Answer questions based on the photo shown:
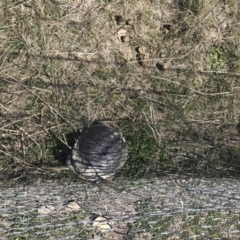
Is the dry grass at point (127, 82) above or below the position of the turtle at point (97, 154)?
above

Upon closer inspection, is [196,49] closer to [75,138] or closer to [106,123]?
[106,123]

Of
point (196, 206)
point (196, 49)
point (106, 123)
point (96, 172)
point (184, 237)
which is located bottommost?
point (184, 237)

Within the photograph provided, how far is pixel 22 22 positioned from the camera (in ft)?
16.2

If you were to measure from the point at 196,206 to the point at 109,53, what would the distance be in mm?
1731

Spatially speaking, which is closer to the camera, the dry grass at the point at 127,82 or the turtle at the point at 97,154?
the turtle at the point at 97,154

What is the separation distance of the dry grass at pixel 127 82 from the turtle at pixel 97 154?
212 mm

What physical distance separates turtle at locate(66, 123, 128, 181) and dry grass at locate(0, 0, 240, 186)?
212 millimetres

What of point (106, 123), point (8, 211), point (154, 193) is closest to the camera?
point (8, 211)

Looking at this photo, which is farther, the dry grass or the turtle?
the dry grass

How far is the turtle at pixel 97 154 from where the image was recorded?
15.3 feet

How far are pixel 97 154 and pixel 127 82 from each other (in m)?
0.85

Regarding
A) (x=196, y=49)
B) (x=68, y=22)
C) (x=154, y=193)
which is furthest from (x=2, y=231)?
(x=196, y=49)

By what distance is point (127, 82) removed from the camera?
508 centimetres

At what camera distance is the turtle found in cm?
466
